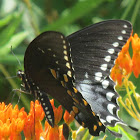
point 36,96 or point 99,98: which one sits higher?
point 36,96

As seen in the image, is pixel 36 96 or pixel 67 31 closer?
pixel 36 96

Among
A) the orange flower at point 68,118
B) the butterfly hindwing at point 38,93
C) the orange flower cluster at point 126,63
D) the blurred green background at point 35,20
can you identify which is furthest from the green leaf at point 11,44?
the orange flower at point 68,118

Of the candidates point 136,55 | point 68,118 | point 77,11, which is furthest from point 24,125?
point 77,11

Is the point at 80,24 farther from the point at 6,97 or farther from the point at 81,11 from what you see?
the point at 6,97

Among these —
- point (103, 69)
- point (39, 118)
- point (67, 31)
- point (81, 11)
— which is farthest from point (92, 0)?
point (39, 118)

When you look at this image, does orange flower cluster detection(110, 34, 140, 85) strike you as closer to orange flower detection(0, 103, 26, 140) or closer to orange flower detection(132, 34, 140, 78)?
orange flower detection(132, 34, 140, 78)

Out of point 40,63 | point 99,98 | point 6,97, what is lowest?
point 99,98

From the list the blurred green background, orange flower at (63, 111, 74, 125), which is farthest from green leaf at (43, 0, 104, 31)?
orange flower at (63, 111, 74, 125)

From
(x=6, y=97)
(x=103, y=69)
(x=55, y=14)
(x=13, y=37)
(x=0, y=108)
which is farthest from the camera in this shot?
(x=55, y=14)
